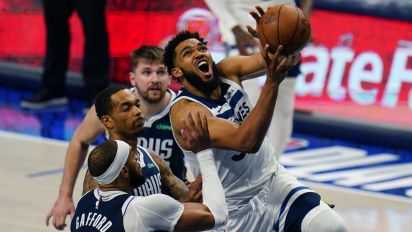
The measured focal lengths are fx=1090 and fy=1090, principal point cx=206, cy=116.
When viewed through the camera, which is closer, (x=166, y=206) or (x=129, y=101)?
(x=166, y=206)

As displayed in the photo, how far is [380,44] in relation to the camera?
10.6 m

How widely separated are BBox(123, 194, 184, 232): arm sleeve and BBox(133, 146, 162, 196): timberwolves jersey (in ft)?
1.86

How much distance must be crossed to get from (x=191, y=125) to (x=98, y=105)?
58 centimetres

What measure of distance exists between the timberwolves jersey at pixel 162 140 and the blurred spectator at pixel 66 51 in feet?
14.1

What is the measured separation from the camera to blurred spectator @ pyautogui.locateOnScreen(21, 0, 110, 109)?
11.2 m

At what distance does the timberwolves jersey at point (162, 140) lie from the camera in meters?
7.02

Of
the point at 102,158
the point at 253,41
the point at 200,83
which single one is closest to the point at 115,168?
the point at 102,158

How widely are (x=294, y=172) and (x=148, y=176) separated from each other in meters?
3.90

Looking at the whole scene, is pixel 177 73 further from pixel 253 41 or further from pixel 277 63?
pixel 253 41

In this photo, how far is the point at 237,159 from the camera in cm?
609

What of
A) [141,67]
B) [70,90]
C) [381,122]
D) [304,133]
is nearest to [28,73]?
[70,90]

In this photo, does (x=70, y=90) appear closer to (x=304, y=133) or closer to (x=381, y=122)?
(x=304, y=133)

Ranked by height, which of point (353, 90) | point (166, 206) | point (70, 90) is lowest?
point (70, 90)

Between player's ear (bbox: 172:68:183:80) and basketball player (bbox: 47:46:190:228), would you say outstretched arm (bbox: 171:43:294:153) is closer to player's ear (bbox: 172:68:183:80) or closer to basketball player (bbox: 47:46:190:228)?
player's ear (bbox: 172:68:183:80)
